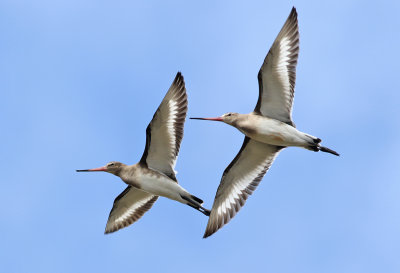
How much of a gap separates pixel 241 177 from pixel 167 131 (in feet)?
6.59

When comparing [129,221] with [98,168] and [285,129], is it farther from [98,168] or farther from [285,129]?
[285,129]

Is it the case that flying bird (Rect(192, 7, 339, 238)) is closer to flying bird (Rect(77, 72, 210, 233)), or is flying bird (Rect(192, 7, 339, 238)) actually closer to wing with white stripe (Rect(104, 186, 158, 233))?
flying bird (Rect(77, 72, 210, 233))

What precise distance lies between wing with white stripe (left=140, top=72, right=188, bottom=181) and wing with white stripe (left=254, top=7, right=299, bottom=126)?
70.9 inches

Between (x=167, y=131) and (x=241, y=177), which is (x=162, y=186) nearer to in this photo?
(x=167, y=131)

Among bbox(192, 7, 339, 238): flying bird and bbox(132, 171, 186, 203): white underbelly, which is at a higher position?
bbox(192, 7, 339, 238): flying bird

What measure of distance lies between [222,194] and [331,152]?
105 inches

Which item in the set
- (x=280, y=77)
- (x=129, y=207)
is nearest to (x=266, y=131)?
(x=280, y=77)

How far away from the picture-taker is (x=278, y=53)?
18609mm

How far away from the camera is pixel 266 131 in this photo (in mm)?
18531

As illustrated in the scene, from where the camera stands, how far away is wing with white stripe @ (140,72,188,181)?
19.1 m

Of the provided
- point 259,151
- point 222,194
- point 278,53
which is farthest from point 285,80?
point 222,194

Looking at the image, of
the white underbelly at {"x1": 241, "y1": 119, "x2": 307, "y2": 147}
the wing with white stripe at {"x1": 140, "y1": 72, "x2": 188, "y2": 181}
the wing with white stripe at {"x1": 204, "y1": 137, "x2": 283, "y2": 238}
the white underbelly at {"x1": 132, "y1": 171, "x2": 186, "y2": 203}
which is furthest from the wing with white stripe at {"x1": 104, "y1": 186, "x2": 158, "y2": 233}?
the white underbelly at {"x1": 241, "y1": 119, "x2": 307, "y2": 147}

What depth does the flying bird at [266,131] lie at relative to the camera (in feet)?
61.0

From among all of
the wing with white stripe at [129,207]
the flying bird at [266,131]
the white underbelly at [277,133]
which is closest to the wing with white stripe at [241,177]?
the flying bird at [266,131]
